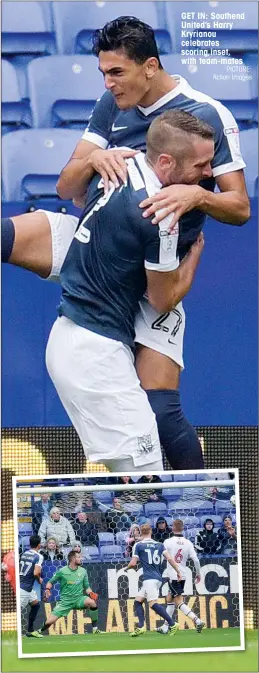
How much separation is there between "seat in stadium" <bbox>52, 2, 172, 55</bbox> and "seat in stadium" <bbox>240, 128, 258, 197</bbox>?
1.56 ft

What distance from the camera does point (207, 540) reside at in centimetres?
516

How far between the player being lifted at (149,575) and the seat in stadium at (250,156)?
5.00 ft

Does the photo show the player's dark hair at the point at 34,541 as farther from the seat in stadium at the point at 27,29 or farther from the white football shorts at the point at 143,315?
the seat in stadium at the point at 27,29

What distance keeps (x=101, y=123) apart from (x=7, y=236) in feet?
1.99

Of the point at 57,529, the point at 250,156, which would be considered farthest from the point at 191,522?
the point at 250,156

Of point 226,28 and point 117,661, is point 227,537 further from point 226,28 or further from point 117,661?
point 226,28

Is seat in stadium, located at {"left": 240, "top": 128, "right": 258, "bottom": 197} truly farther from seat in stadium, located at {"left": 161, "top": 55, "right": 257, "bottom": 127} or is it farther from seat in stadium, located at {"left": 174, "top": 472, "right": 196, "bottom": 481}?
seat in stadium, located at {"left": 174, "top": 472, "right": 196, "bottom": 481}

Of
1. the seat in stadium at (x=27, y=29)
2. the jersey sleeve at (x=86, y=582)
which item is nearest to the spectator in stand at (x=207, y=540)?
the jersey sleeve at (x=86, y=582)

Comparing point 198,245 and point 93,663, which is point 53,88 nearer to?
point 198,245

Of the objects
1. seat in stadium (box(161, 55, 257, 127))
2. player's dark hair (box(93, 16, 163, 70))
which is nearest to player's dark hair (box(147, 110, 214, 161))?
seat in stadium (box(161, 55, 257, 127))

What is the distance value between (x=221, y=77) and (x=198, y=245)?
70cm

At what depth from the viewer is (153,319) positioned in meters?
5.19

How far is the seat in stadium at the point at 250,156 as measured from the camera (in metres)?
5.18

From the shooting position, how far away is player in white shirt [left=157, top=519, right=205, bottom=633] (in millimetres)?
5125
